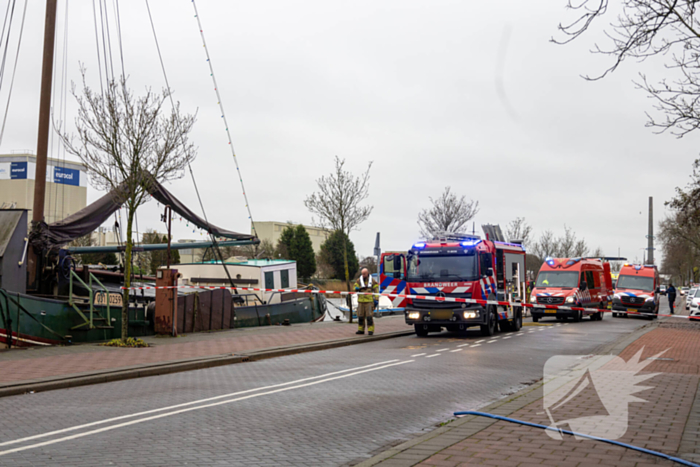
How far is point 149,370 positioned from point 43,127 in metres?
8.80

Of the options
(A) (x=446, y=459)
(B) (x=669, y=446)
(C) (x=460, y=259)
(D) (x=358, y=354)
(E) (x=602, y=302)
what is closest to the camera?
(A) (x=446, y=459)

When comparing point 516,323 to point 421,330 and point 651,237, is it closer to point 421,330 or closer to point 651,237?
point 421,330

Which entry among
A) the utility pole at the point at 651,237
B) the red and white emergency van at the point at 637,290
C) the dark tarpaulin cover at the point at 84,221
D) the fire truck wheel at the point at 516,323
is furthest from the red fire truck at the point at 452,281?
the utility pole at the point at 651,237

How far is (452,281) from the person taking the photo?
19719 millimetres

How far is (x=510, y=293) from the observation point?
22812 mm

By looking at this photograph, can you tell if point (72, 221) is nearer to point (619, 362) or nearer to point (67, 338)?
point (67, 338)

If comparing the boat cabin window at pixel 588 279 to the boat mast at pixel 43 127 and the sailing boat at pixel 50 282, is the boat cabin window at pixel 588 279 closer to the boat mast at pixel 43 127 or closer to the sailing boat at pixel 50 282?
the sailing boat at pixel 50 282

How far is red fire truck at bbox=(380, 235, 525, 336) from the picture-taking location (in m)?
19.5

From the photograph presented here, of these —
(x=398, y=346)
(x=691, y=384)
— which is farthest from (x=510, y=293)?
(x=691, y=384)

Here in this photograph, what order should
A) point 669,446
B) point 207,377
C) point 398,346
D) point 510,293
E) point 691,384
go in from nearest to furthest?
point 669,446 < point 691,384 < point 207,377 < point 398,346 < point 510,293

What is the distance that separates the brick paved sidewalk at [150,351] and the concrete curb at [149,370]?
32 centimetres

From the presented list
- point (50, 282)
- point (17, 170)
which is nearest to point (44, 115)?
point (50, 282)

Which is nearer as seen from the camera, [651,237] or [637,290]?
[637,290]

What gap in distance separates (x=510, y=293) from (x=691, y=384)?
508 inches
